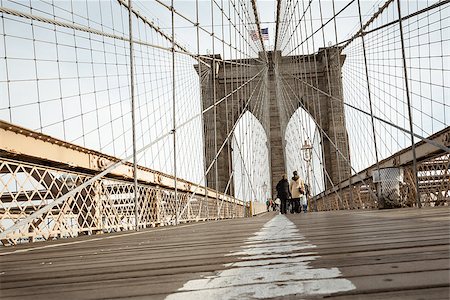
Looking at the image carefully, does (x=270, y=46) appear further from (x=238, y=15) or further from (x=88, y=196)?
(x=88, y=196)

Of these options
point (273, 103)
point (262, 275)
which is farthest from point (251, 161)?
point (262, 275)

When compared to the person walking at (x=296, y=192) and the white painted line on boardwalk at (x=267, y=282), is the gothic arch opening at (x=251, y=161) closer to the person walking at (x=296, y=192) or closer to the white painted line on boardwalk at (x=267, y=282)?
the person walking at (x=296, y=192)

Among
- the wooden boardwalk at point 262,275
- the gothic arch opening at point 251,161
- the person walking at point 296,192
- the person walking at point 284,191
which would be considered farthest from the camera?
the gothic arch opening at point 251,161

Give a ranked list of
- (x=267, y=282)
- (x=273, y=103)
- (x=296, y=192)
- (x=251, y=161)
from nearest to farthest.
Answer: (x=267, y=282), (x=296, y=192), (x=251, y=161), (x=273, y=103)

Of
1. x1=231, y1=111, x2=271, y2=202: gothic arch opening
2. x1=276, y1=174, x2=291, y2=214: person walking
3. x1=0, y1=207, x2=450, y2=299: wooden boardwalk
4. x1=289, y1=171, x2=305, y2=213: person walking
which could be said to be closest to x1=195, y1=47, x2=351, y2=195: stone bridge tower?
x1=231, y1=111, x2=271, y2=202: gothic arch opening

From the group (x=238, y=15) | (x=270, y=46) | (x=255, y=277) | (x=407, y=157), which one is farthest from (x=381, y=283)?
(x=270, y=46)

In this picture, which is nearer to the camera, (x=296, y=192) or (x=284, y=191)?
(x=296, y=192)

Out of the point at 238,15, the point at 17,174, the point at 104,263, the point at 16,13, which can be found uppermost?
the point at 238,15

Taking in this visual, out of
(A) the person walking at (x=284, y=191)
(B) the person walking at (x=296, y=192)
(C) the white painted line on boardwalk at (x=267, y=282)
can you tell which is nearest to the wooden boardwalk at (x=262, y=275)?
(C) the white painted line on boardwalk at (x=267, y=282)

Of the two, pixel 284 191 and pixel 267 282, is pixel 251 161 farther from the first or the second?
pixel 267 282

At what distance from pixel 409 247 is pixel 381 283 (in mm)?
475

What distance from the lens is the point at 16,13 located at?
5.04 m

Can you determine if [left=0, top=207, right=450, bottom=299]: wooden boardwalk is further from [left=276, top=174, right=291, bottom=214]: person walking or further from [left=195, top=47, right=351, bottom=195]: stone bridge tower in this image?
[left=195, top=47, right=351, bottom=195]: stone bridge tower

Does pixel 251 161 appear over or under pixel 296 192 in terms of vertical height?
over
